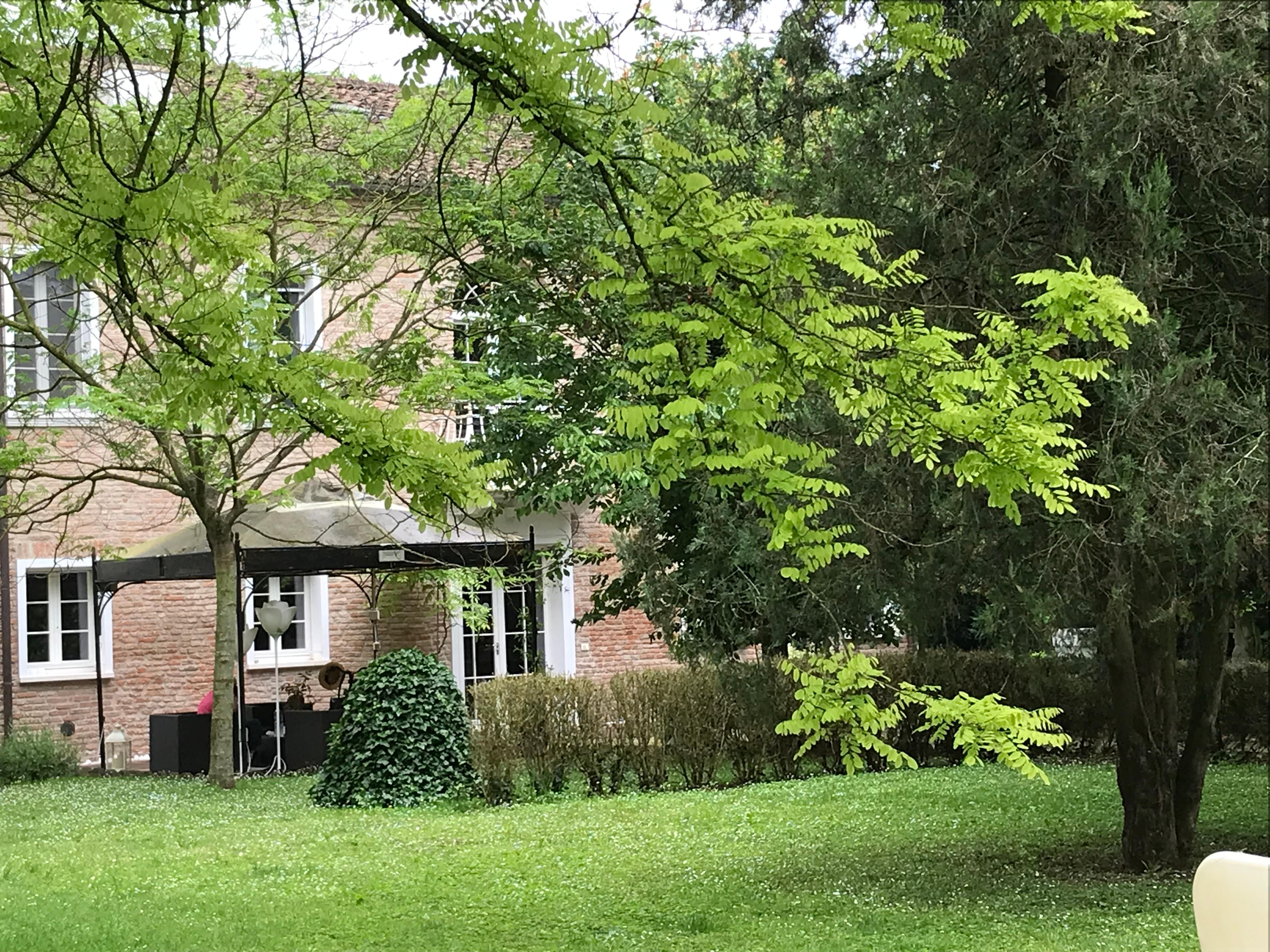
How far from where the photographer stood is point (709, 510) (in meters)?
12.9

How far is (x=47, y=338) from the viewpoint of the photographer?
1519cm

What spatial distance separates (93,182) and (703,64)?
627 centimetres

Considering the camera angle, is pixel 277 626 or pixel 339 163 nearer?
pixel 339 163

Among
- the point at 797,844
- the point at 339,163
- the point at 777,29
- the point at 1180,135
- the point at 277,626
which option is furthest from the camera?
the point at 277,626

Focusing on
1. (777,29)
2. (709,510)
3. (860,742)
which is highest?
(777,29)

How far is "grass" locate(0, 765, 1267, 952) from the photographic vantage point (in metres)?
7.54

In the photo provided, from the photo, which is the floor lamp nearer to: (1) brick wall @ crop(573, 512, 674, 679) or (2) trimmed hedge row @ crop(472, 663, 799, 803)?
(2) trimmed hedge row @ crop(472, 663, 799, 803)

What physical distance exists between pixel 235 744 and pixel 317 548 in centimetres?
282

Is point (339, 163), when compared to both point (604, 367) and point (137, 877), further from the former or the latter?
point (137, 877)

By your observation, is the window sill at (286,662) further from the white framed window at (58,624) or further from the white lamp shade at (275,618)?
the white lamp shade at (275,618)

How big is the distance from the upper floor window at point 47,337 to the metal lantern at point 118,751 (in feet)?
13.6

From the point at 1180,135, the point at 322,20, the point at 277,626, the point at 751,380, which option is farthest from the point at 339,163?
the point at 751,380

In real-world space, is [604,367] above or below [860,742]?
above

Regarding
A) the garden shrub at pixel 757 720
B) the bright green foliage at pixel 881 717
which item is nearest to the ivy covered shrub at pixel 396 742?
the garden shrub at pixel 757 720
